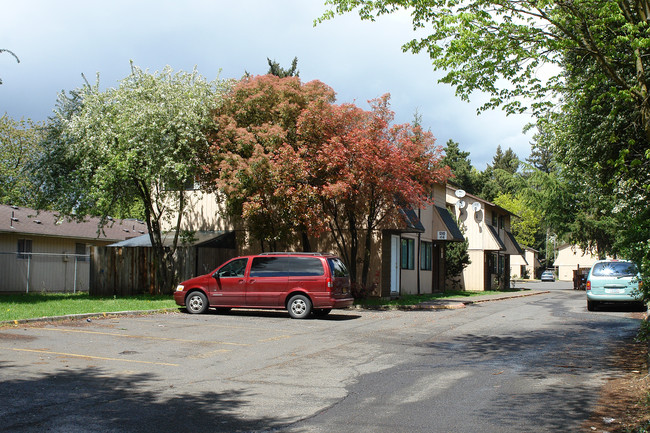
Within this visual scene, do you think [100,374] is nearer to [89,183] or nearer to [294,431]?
[294,431]

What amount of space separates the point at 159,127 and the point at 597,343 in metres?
16.1

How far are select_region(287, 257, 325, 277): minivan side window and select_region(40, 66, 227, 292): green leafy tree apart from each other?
6.48 metres

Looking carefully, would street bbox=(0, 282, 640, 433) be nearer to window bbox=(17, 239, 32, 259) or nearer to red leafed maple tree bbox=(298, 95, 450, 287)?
red leafed maple tree bbox=(298, 95, 450, 287)

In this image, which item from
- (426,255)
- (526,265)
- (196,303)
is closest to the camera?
(196,303)

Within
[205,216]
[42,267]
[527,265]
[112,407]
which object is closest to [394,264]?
[205,216]

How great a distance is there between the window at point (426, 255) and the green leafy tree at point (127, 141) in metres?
13.1

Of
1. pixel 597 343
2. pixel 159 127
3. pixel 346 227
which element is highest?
pixel 159 127

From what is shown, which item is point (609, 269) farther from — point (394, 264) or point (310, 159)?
point (310, 159)

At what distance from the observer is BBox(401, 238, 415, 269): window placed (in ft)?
95.2

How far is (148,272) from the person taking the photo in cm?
2603

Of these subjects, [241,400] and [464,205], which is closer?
[241,400]

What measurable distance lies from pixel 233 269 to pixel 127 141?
24.0 ft

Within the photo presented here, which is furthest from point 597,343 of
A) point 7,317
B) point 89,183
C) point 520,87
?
point 89,183

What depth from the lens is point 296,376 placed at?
29.7ft
